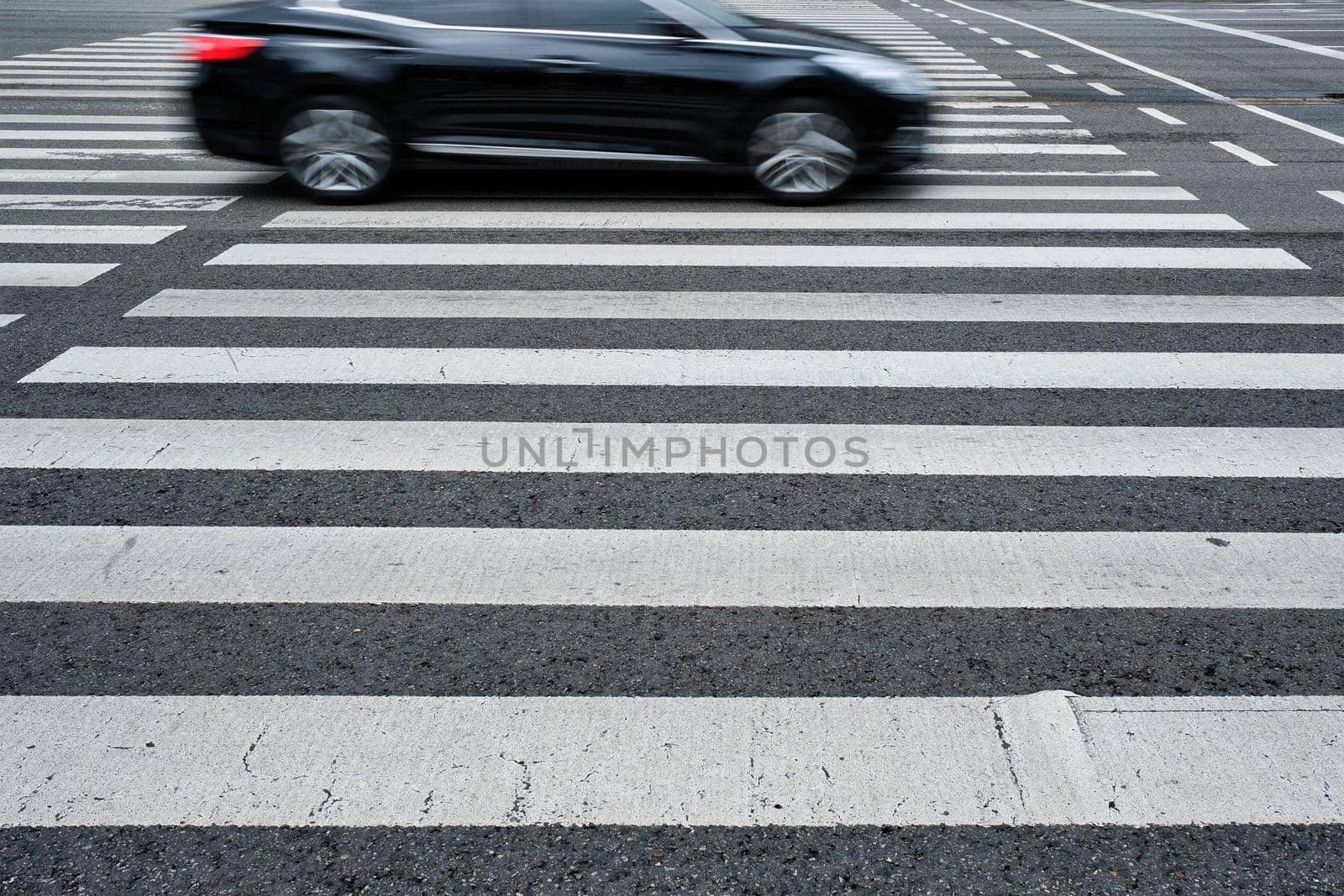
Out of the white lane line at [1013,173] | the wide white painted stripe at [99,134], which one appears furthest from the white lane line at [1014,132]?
the wide white painted stripe at [99,134]

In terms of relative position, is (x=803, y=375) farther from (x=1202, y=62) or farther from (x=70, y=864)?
(x=1202, y=62)

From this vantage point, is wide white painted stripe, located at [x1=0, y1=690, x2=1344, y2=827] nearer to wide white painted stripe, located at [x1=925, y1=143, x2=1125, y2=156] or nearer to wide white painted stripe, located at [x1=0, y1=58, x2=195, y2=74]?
wide white painted stripe, located at [x1=925, y1=143, x2=1125, y2=156]

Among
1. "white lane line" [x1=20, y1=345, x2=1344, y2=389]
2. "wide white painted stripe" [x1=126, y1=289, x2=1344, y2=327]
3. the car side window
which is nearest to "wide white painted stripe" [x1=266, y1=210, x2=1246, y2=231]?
the car side window

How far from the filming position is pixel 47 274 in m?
7.09

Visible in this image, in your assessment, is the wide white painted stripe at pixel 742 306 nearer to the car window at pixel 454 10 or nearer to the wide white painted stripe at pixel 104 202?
the wide white painted stripe at pixel 104 202

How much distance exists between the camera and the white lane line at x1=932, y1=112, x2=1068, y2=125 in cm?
1256

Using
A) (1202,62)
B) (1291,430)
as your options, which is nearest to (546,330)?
(1291,430)

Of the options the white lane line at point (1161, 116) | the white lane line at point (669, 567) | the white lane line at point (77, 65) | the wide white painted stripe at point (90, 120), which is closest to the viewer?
the white lane line at point (669, 567)

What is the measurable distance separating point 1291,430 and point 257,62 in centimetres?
680

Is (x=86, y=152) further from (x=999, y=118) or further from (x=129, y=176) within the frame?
(x=999, y=118)

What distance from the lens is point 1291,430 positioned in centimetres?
504

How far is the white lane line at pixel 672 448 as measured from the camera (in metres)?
4.70

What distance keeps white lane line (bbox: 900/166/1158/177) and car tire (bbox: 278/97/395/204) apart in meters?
4.01

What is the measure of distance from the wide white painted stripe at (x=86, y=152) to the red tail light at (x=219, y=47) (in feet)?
5.81
